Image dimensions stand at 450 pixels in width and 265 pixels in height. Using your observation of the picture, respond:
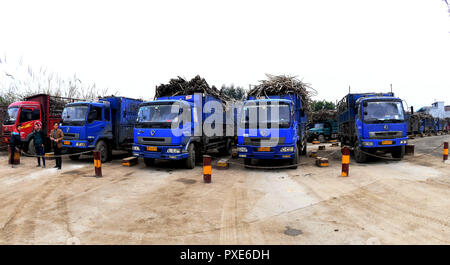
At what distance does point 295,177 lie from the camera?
7.91 meters

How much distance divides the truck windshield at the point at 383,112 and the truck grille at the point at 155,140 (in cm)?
777

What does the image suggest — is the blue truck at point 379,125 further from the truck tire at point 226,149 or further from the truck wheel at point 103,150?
the truck wheel at point 103,150

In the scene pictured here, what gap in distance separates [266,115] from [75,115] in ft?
26.3

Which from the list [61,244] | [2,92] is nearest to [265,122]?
[61,244]

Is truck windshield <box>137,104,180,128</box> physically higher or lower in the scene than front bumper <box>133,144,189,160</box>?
higher

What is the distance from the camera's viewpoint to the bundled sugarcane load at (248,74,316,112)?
36.0 ft

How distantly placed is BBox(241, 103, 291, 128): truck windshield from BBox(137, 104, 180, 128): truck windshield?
99.5 inches

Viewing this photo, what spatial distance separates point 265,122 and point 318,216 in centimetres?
475

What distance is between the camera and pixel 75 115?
1047 centimetres

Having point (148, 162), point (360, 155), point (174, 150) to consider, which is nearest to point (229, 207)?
point (174, 150)

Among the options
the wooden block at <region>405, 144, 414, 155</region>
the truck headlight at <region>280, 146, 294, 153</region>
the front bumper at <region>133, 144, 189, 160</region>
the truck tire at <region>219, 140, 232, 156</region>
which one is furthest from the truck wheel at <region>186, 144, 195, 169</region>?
the wooden block at <region>405, 144, 414, 155</region>

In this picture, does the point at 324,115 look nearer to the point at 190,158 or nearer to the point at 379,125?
the point at 379,125

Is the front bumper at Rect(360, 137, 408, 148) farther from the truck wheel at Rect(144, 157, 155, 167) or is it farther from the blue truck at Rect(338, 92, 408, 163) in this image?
the truck wheel at Rect(144, 157, 155, 167)

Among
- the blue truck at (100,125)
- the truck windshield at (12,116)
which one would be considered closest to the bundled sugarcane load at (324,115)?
the blue truck at (100,125)
